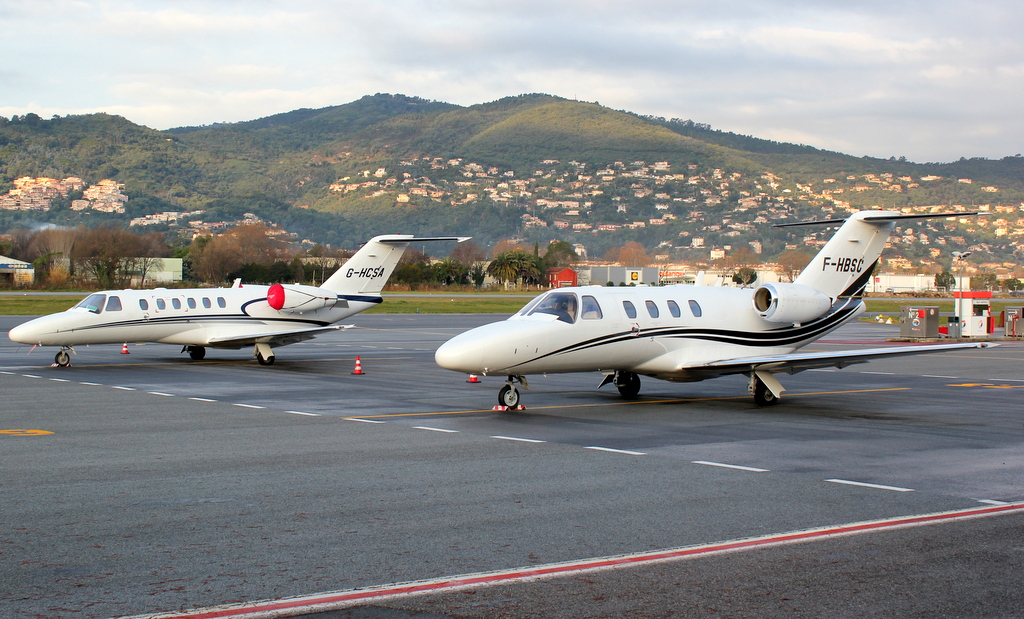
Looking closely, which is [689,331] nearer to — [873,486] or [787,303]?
[787,303]

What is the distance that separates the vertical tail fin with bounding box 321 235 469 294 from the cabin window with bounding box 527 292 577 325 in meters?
12.8

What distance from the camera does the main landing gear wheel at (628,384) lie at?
19984 mm

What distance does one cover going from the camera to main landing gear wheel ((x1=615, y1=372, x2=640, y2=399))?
65.6 feet

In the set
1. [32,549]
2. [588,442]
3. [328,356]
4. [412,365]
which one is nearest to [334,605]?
[32,549]

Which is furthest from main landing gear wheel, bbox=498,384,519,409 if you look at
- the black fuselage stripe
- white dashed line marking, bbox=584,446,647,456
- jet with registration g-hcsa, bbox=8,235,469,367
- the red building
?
the red building

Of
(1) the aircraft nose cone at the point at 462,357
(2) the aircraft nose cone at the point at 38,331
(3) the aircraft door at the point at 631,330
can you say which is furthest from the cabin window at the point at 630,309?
(2) the aircraft nose cone at the point at 38,331

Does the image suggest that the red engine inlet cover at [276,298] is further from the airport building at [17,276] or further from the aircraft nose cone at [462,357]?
the airport building at [17,276]

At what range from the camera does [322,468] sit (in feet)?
37.5

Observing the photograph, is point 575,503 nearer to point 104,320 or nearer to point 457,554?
point 457,554

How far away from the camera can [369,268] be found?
102 ft

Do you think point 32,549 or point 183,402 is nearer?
point 32,549

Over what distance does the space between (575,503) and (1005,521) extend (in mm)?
4019

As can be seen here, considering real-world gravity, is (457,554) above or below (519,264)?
below

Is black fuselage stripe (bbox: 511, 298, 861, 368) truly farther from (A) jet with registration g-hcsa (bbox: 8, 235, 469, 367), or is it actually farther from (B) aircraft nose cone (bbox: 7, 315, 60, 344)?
(B) aircraft nose cone (bbox: 7, 315, 60, 344)
